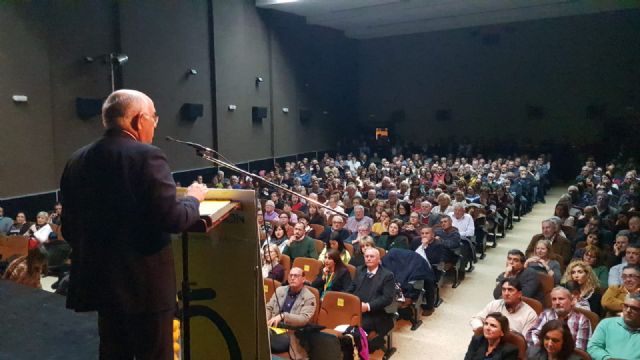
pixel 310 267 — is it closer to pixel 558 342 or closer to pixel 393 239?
pixel 393 239

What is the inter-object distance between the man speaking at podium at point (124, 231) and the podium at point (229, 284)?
25 cm

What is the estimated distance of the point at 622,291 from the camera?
12.9ft

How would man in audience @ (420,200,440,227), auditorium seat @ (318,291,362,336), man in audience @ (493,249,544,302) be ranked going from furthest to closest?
man in audience @ (420,200,440,227) < man in audience @ (493,249,544,302) < auditorium seat @ (318,291,362,336)

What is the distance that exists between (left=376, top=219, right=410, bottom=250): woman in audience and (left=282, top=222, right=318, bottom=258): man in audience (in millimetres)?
884

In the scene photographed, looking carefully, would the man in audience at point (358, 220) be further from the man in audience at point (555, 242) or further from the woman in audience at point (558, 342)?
the woman in audience at point (558, 342)

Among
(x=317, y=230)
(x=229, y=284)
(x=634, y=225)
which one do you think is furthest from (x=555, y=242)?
(x=229, y=284)

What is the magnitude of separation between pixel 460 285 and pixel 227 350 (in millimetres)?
4809

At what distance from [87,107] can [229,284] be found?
8977 millimetres

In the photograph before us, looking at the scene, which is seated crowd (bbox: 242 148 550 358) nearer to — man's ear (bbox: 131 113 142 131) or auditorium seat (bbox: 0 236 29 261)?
man's ear (bbox: 131 113 142 131)

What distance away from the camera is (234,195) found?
5.68ft

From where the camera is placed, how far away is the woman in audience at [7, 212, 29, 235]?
7.43 metres

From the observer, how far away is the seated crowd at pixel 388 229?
15.0ft

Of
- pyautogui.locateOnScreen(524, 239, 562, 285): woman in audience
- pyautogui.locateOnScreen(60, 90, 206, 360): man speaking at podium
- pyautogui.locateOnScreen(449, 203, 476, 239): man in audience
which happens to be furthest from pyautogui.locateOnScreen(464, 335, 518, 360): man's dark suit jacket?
pyautogui.locateOnScreen(449, 203, 476, 239): man in audience

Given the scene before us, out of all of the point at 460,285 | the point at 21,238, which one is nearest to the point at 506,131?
the point at 460,285
